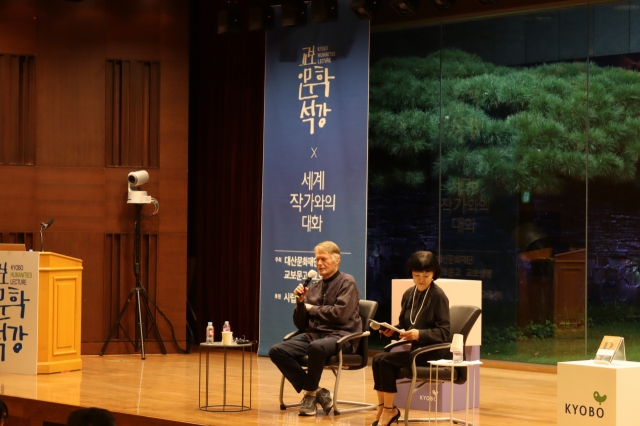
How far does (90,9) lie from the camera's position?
8.66m

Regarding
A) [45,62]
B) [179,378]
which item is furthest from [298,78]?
[179,378]

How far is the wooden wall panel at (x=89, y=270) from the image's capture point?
851 cm

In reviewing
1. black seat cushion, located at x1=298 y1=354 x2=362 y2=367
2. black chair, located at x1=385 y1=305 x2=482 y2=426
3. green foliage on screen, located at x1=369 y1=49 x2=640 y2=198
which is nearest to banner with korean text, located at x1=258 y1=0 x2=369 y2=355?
green foliage on screen, located at x1=369 y1=49 x2=640 y2=198

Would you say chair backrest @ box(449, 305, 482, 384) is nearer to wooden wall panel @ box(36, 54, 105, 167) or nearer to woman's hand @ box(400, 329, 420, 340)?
woman's hand @ box(400, 329, 420, 340)

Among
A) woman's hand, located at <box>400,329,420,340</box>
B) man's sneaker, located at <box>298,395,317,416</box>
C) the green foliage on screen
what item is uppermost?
the green foliage on screen

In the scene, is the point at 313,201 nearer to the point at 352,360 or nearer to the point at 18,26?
the point at 352,360

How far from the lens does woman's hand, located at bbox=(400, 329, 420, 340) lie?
5227 millimetres

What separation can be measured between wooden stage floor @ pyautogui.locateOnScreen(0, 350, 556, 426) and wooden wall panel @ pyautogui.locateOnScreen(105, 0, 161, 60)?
300 centimetres

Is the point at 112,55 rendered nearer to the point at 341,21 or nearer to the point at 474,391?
the point at 341,21

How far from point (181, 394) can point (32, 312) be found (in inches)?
65.2

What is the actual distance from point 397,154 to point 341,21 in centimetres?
154

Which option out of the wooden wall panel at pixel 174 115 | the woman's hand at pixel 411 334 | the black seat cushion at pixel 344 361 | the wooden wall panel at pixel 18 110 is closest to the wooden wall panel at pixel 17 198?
the wooden wall panel at pixel 18 110

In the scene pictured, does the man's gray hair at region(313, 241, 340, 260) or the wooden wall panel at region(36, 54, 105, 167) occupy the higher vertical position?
the wooden wall panel at region(36, 54, 105, 167)

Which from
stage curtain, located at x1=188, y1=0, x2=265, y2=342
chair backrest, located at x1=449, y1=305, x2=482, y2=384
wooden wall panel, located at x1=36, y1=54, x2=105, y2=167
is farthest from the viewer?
stage curtain, located at x1=188, y1=0, x2=265, y2=342
